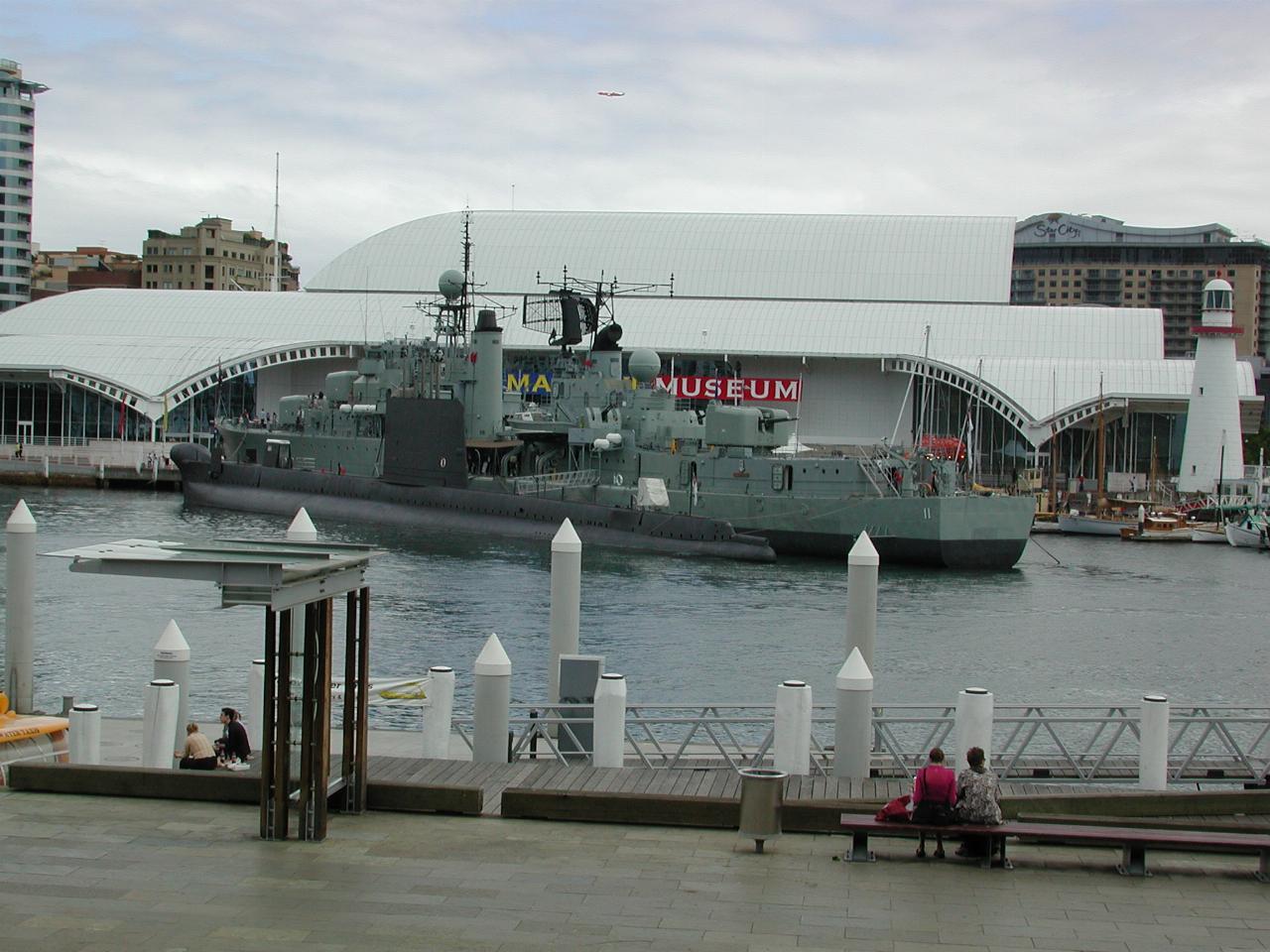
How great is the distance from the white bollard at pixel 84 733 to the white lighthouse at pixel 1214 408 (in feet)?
241

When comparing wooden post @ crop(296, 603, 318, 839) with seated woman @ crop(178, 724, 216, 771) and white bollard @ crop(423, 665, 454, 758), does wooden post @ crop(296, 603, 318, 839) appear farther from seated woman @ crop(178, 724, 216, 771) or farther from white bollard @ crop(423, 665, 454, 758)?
white bollard @ crop(423, 665, 454, 758)

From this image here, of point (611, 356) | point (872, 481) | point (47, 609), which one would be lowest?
point (47, 609)

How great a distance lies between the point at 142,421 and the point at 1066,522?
54.8 m

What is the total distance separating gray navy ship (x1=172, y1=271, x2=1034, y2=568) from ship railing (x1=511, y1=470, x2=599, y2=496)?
0.25 feet

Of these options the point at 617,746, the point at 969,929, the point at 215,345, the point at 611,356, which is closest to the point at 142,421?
the point at 215,345

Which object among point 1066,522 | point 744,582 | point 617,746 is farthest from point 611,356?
point 617,746

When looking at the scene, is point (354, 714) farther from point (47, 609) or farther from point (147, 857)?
point (47, 609)

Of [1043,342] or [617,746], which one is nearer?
[617,746]

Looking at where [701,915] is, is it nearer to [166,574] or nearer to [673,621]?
[166,574]

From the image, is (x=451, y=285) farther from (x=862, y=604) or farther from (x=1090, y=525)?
(x=862, y=604)

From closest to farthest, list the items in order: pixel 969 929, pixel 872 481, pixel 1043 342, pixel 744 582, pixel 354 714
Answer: pixel 969 929 < pixel 354 714 < pixel 744 582 < pixel 872 481 < pixel 1043 342

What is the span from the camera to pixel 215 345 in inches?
3674

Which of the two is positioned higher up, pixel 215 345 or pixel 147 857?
pixel 215 345

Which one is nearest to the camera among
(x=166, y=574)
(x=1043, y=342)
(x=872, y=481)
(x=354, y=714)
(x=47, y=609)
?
(x=166, y=574)
